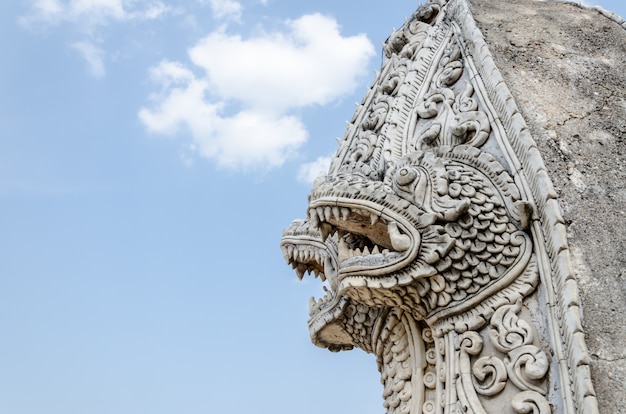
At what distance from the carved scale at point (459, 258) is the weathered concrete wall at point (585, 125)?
16cm

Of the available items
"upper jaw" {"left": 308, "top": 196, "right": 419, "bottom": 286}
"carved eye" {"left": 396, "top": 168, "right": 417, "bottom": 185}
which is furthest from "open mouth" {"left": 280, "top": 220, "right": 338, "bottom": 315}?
"carved eye" {"left": 396, "top": 168, "right": 417, "bottom": 185}

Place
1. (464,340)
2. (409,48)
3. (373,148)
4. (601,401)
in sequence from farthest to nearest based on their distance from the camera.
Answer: (409,48), (373,148), (464,340), (601,401)

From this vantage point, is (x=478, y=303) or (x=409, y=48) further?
(x=409, y=48)

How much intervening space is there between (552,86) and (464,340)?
2180 mm

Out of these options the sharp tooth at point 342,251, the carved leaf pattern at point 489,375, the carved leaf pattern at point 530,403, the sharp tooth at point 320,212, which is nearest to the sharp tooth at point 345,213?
the sharp tooth at point 320,212

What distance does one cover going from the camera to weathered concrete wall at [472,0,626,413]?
467 centimetres

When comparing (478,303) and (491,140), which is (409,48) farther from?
(478,303)

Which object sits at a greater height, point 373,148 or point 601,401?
point 373,148

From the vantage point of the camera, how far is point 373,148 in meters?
6.57

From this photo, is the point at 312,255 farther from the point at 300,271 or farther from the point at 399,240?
the point at 399,240

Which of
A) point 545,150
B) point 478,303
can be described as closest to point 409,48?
point 545,150

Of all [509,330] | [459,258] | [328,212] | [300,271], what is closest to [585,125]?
[459,258]

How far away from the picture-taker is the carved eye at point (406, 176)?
541cm

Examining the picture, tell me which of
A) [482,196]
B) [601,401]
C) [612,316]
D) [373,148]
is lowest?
[601,401]
